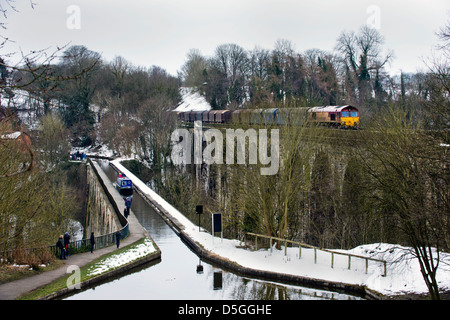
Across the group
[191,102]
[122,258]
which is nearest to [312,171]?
[122,258]

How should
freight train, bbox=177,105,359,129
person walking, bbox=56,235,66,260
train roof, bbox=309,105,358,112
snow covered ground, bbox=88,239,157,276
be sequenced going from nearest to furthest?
snow covered ground, bbox=88,239,157,276, person walking, bbox=56,235,66,260, freight train, bbox=177,105,359,129, train roof, bbox=309,105,358,112

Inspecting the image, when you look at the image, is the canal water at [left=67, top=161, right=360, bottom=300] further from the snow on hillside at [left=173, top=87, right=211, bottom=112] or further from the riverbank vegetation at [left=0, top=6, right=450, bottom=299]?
the snow on hillside at [left=173, top=87, right=211, bottom=112]

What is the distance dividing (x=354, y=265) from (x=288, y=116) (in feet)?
21.5

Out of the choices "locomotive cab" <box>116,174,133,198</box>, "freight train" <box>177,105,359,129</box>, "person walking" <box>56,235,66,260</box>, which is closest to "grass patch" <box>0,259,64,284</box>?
"person walking" <box>56,235,66,260</box>

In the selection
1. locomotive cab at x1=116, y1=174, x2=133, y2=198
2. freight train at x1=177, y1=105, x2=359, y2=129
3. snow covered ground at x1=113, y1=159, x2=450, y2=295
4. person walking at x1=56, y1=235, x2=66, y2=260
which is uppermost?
freight train at x1=177, y1=105, x2=359, y2=129

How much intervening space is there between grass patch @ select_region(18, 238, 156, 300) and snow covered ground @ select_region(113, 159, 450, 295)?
2.82m

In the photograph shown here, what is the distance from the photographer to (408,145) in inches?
464

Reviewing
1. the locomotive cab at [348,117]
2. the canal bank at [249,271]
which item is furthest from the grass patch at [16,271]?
the locomotive cab at [348,117]

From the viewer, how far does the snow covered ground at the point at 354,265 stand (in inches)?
466

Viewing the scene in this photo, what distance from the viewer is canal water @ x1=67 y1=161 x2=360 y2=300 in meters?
12.1

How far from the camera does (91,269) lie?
13891 mm

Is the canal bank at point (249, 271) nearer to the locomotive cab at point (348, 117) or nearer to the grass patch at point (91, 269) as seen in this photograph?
the grass patch at point (91, 269)

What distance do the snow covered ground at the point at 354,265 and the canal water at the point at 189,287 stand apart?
30.6 inches

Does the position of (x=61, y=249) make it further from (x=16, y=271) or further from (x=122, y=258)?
(x=16, y=271)
